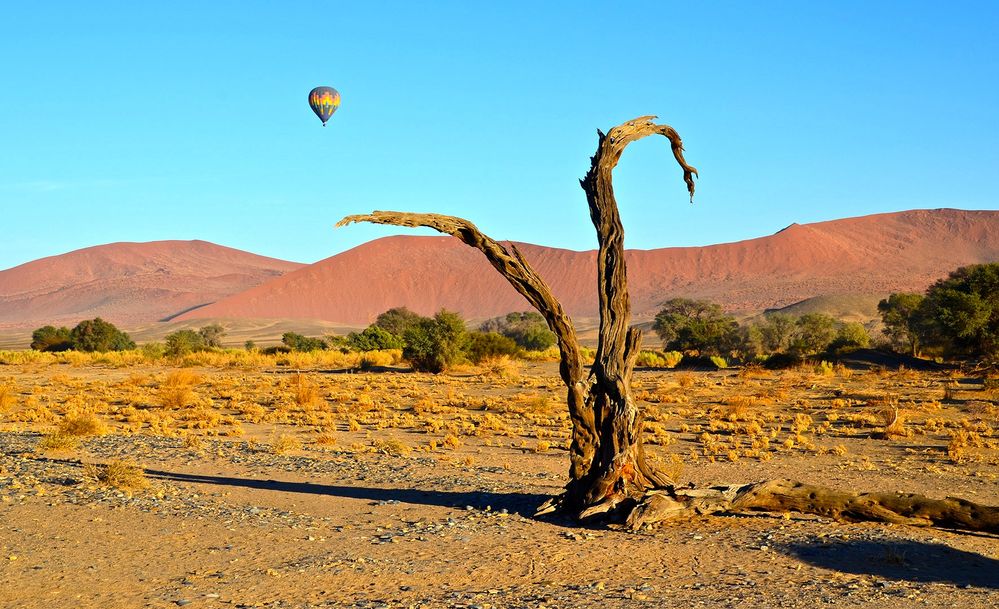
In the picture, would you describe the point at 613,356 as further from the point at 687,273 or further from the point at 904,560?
the point at 687,273

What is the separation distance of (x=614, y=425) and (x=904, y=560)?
10.4 ft

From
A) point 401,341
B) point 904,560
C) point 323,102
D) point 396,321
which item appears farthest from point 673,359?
point 904,560

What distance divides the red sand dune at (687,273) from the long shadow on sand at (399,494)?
122m

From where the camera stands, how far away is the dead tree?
1003 cm

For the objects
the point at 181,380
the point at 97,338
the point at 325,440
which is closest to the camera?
the point at 325,440

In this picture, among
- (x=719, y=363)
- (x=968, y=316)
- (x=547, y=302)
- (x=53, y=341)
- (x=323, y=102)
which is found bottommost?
(x=719, y=363)

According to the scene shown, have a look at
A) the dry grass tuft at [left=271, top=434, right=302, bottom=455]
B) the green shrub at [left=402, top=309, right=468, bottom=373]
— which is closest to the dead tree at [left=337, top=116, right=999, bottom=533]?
the dry grass tuft at [left=271, top=434, right=302, bottom=455]

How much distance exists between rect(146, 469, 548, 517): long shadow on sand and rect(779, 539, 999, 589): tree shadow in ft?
10.9

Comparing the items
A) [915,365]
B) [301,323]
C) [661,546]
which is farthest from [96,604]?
[301,323]

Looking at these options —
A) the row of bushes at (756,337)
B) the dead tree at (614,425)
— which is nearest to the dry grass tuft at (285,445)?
the dead tree at (614,425)

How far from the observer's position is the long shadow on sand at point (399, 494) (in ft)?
37.7

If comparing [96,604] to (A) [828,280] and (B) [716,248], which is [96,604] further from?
(B) [716,248]

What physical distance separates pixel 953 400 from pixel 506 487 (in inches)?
678

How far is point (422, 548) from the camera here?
938cm
